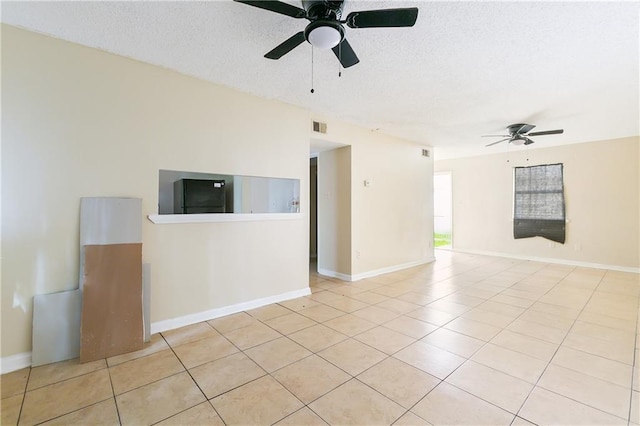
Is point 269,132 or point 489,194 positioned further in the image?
point 489,194

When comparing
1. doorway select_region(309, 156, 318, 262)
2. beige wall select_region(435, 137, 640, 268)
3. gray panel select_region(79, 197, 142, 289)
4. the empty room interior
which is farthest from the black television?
beige wall select_region(435, 137, 640, 268)

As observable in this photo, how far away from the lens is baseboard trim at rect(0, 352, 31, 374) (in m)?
2.13

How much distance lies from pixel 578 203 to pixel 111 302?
27.2 ft

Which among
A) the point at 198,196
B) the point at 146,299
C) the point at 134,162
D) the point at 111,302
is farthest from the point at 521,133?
the point at 111,302

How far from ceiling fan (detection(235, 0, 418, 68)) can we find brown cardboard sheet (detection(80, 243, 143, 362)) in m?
2.30

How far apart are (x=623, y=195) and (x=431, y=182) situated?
141 inches

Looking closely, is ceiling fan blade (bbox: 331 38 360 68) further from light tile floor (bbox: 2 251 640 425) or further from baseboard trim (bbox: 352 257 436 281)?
baseboard trim (bbox: 352 257 436 281)

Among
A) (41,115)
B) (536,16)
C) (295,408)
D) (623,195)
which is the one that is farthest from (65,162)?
(623,195)

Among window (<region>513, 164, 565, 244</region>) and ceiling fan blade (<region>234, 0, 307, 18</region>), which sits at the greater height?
ceiling fan blade (<region>234, 0, 307, 18</region>)

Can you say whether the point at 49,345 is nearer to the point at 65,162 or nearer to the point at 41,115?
the point at 65,162

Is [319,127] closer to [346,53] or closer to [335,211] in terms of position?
[335,211]

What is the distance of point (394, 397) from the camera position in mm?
1854

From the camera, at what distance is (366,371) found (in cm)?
215

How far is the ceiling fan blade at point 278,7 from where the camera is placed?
5.32 feet
